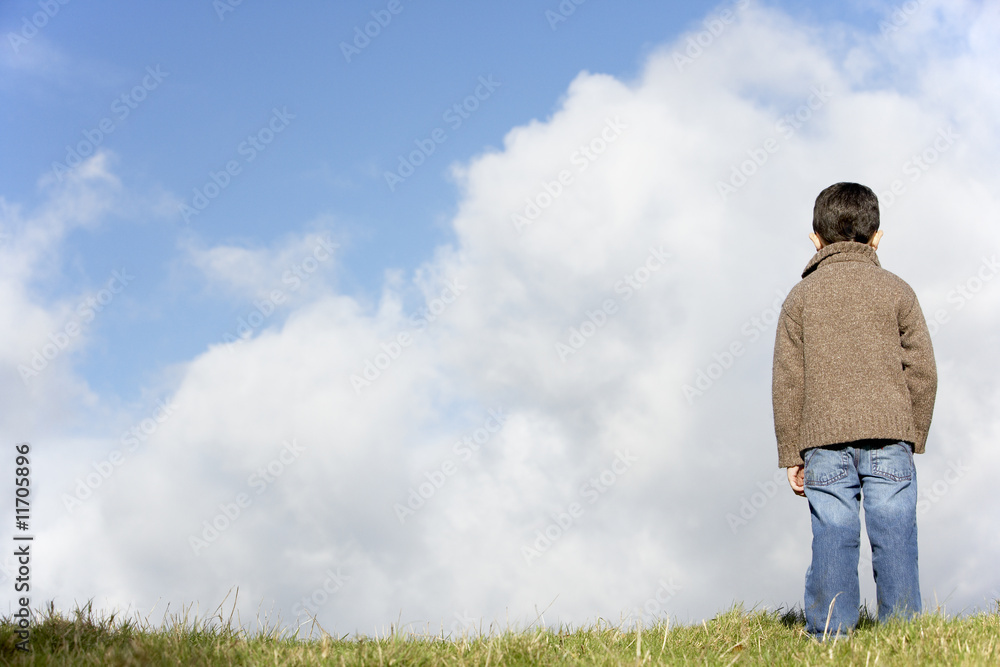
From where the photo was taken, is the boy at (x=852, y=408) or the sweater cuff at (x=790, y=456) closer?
the boy at (x=852, y=408)

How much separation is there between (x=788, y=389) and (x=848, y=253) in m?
1.11

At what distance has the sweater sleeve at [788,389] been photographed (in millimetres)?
5945

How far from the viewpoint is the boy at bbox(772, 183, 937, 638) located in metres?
5.57

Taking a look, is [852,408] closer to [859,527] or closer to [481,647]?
[859,527]

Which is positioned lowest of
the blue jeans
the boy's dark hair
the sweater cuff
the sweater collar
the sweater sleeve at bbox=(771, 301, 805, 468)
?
the blue jeans

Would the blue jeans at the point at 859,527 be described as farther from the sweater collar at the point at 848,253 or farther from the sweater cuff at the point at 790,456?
the sweater collar at the point at 848,253

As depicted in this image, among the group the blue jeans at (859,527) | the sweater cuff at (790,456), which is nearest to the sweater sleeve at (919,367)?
the blue jeans at (859,527)

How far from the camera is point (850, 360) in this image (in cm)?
574

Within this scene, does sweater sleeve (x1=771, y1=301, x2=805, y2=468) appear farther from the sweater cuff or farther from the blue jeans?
the blue jeans

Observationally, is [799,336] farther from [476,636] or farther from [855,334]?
[476,636]

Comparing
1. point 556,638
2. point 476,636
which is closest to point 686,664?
point 556,638

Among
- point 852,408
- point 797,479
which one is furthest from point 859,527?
point 852,408

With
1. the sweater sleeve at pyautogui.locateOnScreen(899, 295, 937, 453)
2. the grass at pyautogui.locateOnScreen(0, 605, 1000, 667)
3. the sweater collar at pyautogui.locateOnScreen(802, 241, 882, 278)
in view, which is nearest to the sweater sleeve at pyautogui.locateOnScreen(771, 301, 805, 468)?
the sweater collar at pyautogui.locateOnScreen(802, 241, 882, 278)

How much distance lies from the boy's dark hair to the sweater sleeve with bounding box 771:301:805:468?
74cm
